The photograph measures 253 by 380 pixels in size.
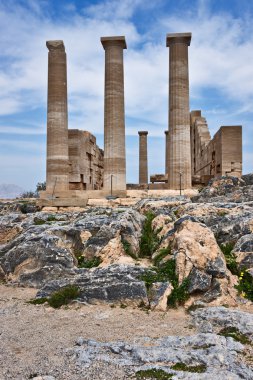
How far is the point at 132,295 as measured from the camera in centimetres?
812

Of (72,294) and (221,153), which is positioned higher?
(221,153)

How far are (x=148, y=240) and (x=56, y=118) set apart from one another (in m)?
14.9

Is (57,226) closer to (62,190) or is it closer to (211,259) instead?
(211,259)

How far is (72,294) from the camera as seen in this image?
8.24 metres

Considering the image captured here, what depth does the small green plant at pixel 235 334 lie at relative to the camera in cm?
616

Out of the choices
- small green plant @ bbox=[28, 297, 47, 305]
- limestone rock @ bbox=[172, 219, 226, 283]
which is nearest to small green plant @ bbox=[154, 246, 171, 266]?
limestone rock @ bbox=[172, 219, 226, 283]

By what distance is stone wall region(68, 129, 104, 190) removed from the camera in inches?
1147

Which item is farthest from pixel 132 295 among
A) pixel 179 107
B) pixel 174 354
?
pixel 179 107

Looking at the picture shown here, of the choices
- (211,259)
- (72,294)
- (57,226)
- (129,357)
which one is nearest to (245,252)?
(211,259)

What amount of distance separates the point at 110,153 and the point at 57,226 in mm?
11992

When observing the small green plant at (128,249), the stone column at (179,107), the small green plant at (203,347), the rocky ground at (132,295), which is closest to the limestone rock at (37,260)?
the rocky ground at (132,295)

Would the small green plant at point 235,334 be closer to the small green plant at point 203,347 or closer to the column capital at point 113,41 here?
the small green plant at point 203,347

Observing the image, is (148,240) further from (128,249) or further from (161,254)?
(161,254)

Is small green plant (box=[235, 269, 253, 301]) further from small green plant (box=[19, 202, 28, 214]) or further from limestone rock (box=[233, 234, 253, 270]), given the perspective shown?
small green plant (box=[19, 202, 28, 214])
